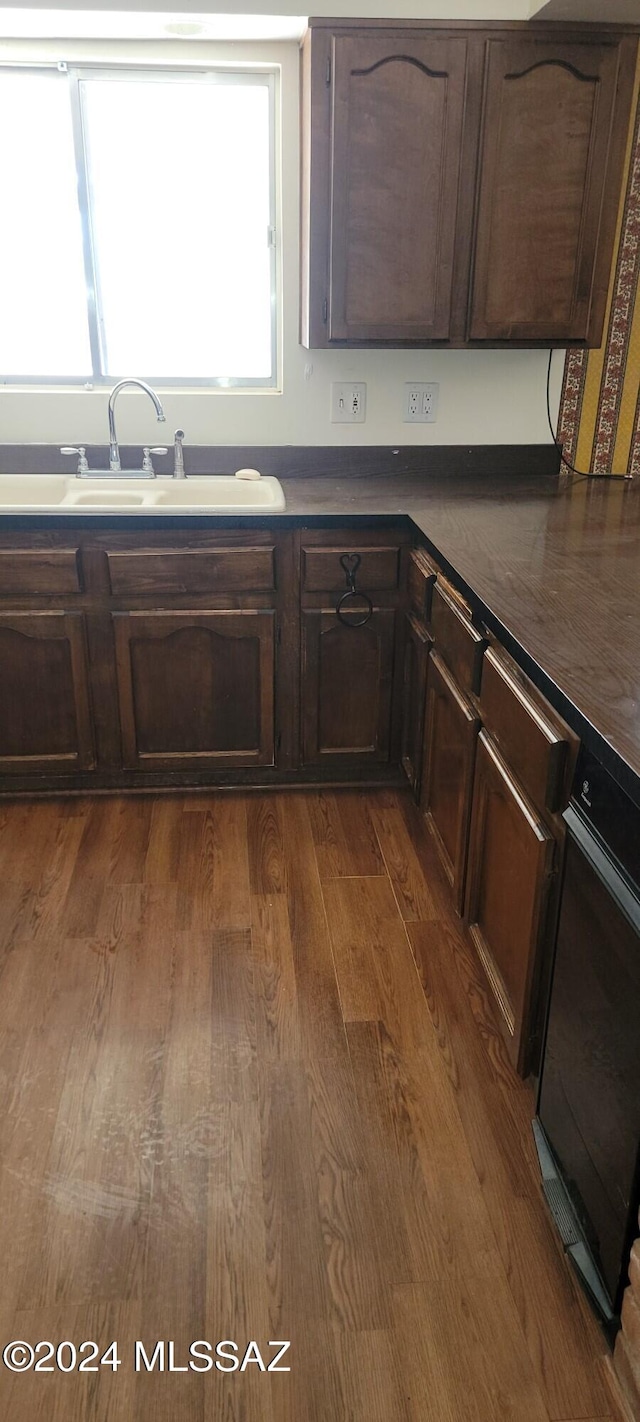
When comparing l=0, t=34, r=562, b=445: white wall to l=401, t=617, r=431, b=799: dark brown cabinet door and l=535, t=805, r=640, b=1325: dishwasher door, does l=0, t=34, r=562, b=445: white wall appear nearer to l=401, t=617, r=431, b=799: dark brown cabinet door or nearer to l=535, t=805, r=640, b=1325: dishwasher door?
l=401, t=617, r=431, b=799: dark brown cabinet door

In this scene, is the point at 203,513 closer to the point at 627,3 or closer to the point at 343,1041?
the point at 343,1041

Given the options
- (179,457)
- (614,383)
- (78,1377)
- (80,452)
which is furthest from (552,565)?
(78,1377)

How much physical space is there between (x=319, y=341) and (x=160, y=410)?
524 mm

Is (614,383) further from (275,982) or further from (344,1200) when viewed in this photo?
(344,1200)

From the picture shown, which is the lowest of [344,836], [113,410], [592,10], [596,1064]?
Answer: [344,836]

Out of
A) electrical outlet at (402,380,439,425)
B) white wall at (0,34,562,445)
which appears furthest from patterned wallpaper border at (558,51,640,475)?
electrical outlet at (402,380,439,425)

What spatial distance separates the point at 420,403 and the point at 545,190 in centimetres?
69

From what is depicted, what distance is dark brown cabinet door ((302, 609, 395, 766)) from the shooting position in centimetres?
271

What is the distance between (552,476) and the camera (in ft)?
10.2

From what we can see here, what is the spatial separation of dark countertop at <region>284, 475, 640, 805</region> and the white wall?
156mm

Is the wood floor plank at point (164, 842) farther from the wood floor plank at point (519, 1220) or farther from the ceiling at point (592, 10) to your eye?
the ceiling at point (592, 10)

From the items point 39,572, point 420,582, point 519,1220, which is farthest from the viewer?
point 39,572

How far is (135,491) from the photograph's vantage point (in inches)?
112

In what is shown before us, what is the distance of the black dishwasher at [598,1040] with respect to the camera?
1173 mm
